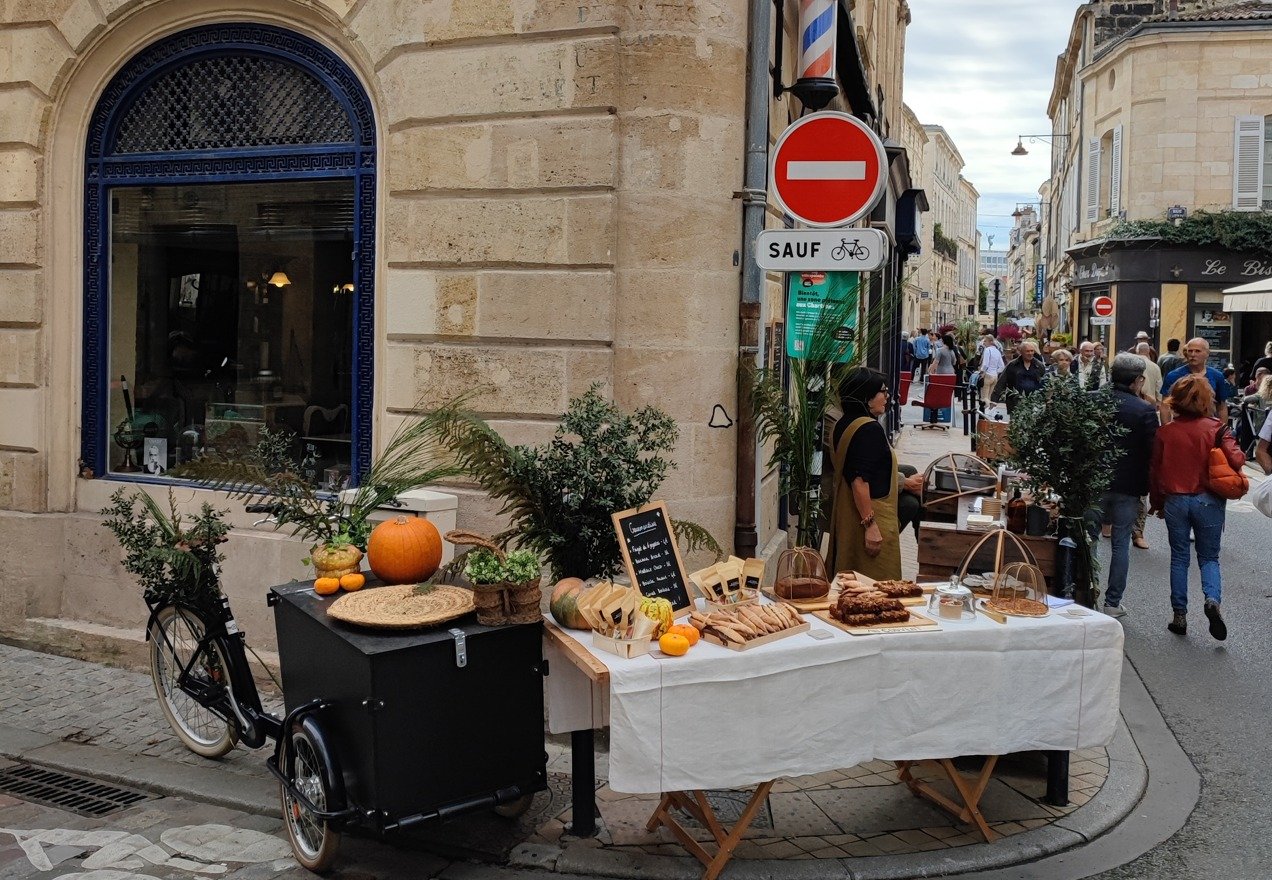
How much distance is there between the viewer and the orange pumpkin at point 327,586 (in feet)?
16.7

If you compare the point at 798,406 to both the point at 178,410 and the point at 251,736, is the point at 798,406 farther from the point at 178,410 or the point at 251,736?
the point at 178,410

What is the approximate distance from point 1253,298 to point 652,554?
19181 millimetres

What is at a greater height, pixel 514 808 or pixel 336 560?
pixel 336 560

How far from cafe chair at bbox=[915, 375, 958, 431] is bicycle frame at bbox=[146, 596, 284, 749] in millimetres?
19748

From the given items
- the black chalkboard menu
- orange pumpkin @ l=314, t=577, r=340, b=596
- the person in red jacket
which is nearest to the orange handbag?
the person in red jacket

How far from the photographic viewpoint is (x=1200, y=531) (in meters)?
8.57

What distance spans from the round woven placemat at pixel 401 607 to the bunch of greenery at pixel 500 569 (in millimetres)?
165

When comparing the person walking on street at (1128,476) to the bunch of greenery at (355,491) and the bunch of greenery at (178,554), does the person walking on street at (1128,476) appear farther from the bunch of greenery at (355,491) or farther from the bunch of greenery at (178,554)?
the bunch of greenery at (178,554)

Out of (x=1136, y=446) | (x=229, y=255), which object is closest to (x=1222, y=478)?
(x=1136, y=446)

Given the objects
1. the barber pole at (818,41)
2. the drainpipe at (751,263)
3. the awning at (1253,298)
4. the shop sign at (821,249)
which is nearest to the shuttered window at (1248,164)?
the awning at (1253,298)

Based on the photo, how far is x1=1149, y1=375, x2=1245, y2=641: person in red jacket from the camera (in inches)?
333

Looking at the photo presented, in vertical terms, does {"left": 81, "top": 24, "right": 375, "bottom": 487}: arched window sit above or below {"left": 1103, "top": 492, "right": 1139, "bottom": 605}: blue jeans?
above

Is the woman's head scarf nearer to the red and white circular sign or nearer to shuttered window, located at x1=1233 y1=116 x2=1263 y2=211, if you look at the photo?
the red and white circular sign

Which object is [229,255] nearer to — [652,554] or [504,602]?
[652,554]
